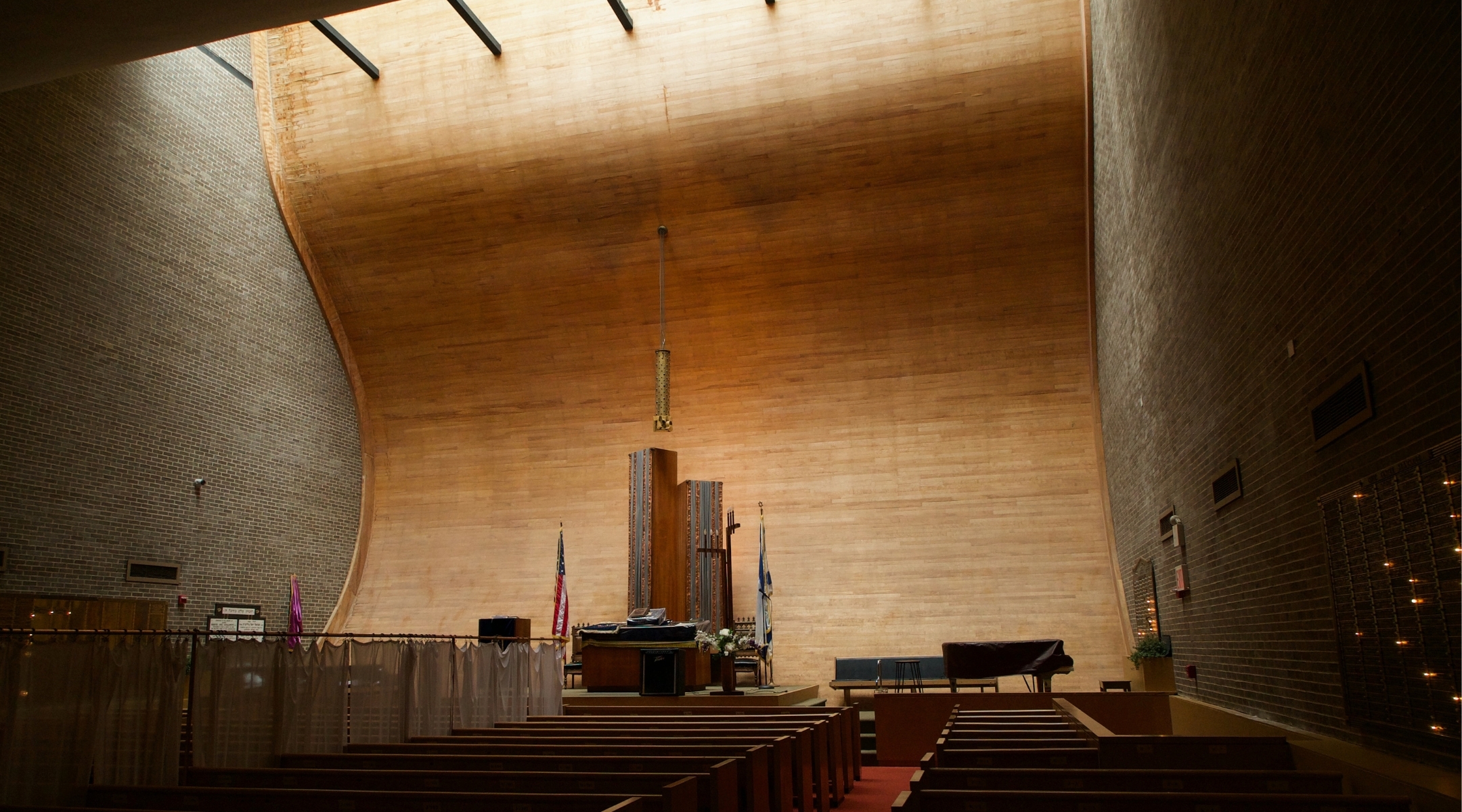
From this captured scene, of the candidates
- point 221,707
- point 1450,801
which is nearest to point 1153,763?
point 1450,801

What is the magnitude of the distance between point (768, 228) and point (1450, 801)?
10445 millimetres

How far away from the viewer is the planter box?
845cm

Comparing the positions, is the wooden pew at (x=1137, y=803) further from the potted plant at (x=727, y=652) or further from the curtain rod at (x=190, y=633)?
the potted plant at (x=727, y=652)

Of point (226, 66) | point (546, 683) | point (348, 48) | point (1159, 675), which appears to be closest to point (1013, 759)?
point (546, 683)

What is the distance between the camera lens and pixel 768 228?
12.8 meters

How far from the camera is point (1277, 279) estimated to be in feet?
15.5

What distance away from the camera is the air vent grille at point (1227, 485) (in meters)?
5.81

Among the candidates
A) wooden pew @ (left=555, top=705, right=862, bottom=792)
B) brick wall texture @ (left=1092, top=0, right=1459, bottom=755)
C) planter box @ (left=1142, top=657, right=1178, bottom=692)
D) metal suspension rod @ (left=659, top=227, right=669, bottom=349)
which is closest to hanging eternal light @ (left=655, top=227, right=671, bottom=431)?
metal suspension rod @ (left=659, top=227, right=669, bottom=349)

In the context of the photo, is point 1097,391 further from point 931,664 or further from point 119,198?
point 119,198

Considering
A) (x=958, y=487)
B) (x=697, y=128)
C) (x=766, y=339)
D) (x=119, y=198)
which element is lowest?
(x=958, y=487)

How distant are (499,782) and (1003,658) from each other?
21.8 feet

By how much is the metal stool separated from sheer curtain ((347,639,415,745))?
211 inches

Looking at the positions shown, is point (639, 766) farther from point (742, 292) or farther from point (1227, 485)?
point (742, 292)

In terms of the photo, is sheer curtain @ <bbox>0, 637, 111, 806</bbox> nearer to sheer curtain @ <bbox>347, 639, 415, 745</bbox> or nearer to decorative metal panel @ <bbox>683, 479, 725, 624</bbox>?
sheer curtain @ <bbox>347, 639, 415, 745</bbox>
